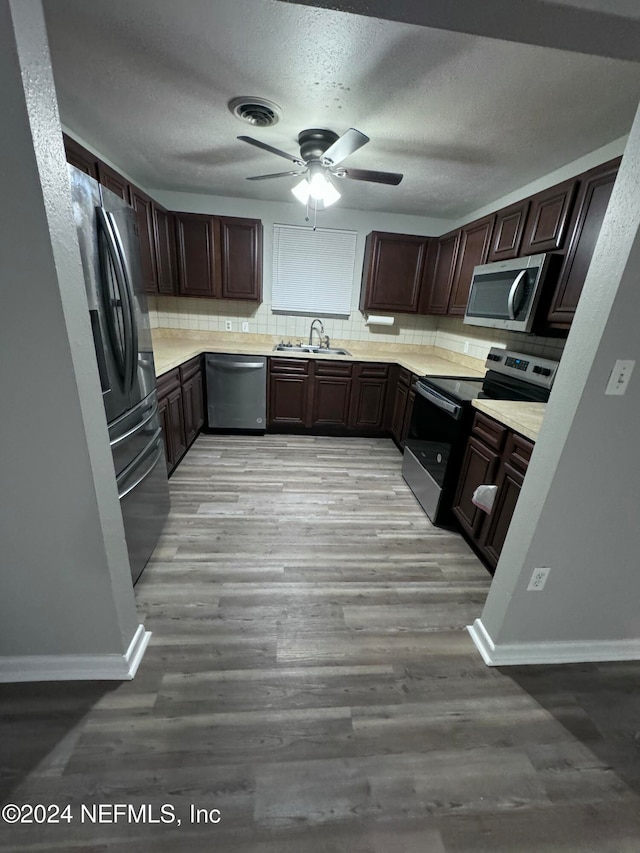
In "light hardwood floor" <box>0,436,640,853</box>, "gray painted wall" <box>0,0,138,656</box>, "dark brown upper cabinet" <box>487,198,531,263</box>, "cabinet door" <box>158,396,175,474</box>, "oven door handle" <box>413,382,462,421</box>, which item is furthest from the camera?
"cabinet door" <box>158,396,175,474</box>

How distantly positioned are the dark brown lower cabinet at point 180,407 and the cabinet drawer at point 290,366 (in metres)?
0.75

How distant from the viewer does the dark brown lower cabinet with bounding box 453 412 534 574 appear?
171 centimetres

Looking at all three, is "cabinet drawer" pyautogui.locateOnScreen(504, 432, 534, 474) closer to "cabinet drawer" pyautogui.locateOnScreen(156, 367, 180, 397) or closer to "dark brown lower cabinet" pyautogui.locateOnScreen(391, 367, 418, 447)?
"dark brown lower cabinet" pyautogui.locateOnScreen(391, 367, 418, 447)

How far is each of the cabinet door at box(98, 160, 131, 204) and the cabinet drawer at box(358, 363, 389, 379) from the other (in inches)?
95.2

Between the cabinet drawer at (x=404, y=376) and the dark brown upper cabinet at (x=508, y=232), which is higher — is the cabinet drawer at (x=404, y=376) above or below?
below

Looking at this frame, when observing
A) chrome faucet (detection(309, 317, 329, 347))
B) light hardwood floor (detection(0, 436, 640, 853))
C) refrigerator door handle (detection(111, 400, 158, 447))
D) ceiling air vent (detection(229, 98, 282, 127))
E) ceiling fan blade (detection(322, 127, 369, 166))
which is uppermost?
ceiling air vent (detection(229, 98, 282, 127))

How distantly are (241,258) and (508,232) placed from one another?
2.48 m

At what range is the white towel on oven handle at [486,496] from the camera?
1.83 metres

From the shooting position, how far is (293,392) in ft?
12.0

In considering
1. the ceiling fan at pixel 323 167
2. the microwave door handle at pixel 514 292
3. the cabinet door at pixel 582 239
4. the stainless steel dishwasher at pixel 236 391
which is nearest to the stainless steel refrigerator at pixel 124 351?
the ceiling fan at pixel 323 167

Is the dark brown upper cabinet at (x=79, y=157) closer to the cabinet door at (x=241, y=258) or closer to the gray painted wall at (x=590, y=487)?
the cabinet door at (x=241, y=258)

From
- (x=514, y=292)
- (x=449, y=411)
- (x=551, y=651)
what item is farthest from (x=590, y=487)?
(x=514, y=292)

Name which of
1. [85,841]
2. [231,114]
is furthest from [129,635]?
[231,114]

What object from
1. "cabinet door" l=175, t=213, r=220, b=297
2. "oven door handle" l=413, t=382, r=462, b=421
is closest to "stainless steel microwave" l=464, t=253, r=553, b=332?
"oven door handle" l=413, t=382, r=462, b=421
